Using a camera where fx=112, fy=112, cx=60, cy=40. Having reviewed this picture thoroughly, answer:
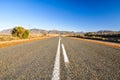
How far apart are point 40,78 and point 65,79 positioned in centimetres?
59

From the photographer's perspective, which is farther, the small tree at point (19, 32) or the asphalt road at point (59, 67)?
the small tree at point (19, 32)

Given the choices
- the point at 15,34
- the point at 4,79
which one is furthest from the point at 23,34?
the point at 4,79

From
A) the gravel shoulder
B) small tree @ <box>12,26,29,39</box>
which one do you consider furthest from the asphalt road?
small tree @ <box>12,26,29,39</box>

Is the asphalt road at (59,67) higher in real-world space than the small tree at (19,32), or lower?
lower

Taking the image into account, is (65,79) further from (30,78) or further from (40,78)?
(30,78)

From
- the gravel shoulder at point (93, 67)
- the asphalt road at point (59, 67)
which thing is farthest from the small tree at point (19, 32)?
the gravel shoulder at point (93, 67)

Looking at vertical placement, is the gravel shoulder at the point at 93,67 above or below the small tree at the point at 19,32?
below

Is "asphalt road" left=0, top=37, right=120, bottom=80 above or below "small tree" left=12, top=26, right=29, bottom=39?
below

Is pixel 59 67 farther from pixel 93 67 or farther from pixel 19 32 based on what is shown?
pixel 19 32

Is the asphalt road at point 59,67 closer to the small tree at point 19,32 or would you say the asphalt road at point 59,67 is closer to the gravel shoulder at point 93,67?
the gravel shoulder at point 93,67

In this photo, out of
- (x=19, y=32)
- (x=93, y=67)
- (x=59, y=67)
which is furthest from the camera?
(x=19, y=32)

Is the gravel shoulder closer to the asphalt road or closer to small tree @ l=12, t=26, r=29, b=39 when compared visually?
the asphalt road

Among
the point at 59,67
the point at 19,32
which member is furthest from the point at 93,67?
the point at 19,32

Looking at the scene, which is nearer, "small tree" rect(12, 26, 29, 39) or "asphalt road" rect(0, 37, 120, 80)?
"asphalt road" rect(0, 37, 120, 80)
